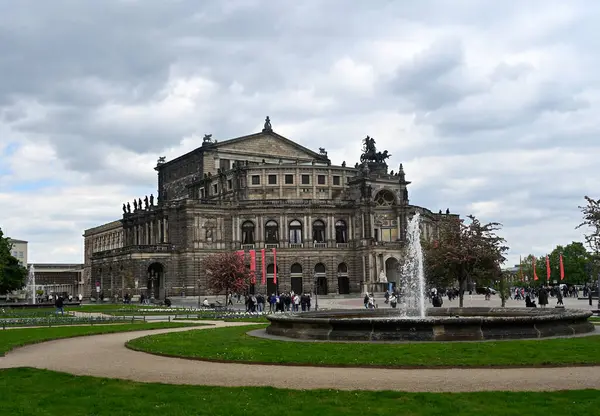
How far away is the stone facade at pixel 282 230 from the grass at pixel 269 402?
79609 mm

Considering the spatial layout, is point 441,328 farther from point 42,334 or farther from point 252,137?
point 252,137

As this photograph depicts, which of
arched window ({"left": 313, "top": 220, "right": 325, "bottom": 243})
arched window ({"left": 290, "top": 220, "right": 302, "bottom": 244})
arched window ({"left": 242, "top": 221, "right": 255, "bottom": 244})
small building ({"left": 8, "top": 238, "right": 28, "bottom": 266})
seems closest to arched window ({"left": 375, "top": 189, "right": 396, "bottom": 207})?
arched window ({"left": 313, "top": 220, "right": 325, "bottom": 243})

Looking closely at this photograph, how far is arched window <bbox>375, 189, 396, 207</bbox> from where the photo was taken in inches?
4080

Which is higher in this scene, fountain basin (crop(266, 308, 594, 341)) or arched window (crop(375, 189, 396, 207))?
arched window (crop(375, 189, 396, 207))

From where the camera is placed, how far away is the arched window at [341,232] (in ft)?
338

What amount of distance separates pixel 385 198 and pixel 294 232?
15931mm

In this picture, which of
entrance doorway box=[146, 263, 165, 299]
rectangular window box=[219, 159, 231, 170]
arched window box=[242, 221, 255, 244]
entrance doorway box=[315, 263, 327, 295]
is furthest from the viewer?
rectangular window box=[219, 159, 231, 170]

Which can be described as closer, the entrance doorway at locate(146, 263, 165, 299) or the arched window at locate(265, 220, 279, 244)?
the entrance doorway at locate(146, 263, 165, 299)

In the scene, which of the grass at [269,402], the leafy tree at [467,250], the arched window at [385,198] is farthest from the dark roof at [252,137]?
the grass at [269,402]

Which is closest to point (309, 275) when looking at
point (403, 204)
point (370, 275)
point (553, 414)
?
point (370, 275)

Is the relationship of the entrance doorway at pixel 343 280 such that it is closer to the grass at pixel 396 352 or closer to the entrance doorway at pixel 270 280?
the entrance doorway at pixel 270 280

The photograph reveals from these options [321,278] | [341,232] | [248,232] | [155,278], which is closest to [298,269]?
[321,278]

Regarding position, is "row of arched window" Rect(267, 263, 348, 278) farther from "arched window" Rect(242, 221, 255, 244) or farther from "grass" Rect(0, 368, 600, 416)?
"grass" Rect(0, 368, 600, 416)

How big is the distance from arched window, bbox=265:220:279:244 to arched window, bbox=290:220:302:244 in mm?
2260
